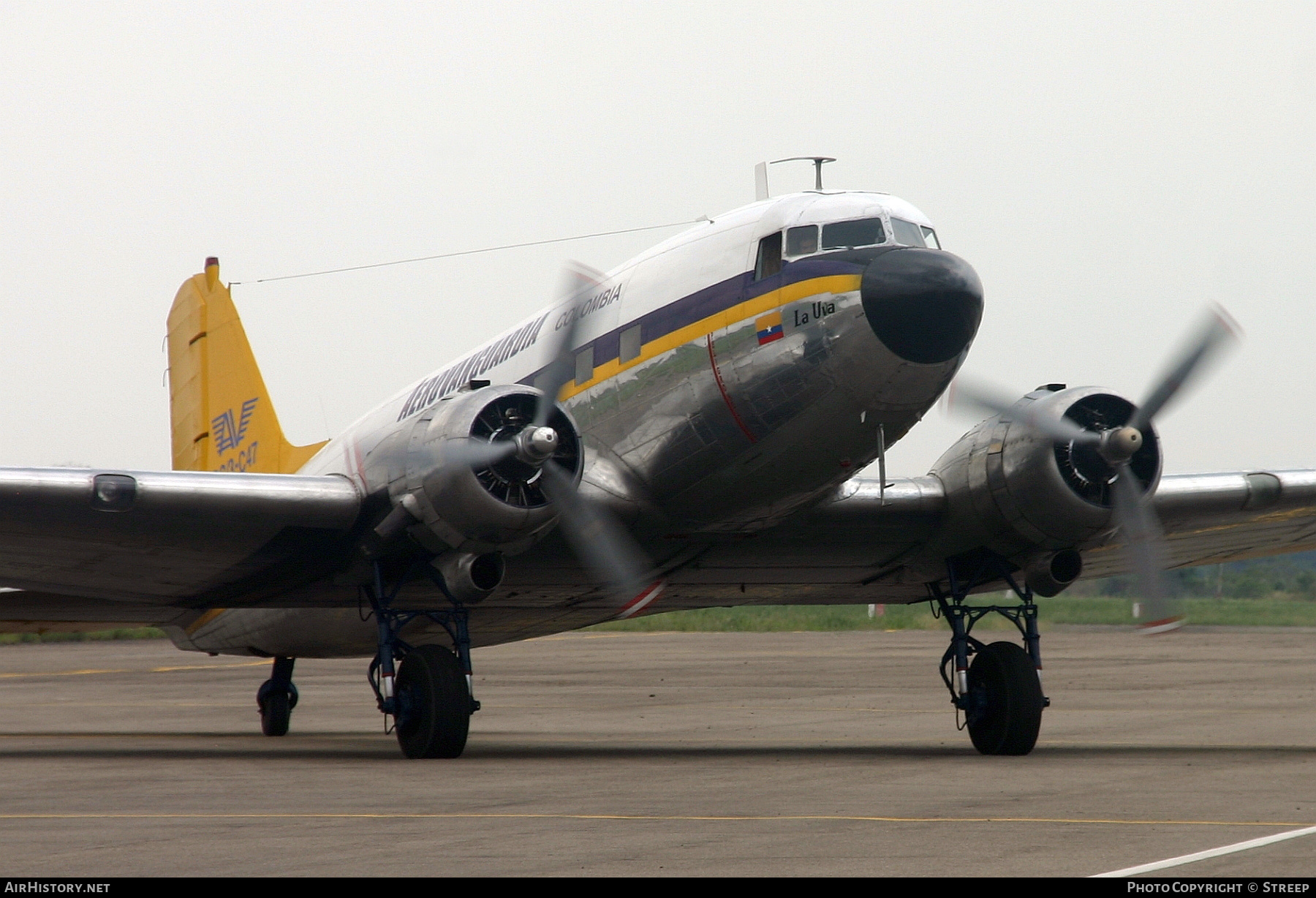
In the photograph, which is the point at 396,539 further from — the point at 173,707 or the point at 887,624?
the point at 887,624

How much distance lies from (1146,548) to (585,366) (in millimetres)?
6034

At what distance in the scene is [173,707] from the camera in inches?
1083

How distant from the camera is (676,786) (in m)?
12.0

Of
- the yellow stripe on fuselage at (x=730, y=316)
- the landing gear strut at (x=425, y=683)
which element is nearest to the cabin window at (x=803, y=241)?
the yellow stripe on fuselage at (x=730, y=316)

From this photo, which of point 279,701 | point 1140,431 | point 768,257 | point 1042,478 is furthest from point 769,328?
point 279,701

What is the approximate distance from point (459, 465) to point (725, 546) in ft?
12.2

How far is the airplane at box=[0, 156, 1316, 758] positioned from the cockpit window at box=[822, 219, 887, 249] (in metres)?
0.04

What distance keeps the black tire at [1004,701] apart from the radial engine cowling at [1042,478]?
0.99 m

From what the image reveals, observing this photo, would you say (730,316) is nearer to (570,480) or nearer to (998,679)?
(570,480)

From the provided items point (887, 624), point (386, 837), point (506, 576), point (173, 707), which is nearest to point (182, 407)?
point (173, 707)

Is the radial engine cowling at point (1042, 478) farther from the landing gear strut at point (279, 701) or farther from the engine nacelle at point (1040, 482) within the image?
the landing gear strut at point (279, 701)

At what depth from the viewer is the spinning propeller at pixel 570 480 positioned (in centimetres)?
1394

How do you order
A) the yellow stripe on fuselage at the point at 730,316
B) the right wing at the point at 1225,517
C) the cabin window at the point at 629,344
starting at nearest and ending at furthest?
the yellow stripe on fuselage at the point at 730,316 → the cabin window at the point at 629,344 → the right wing at the point at 1225,517
